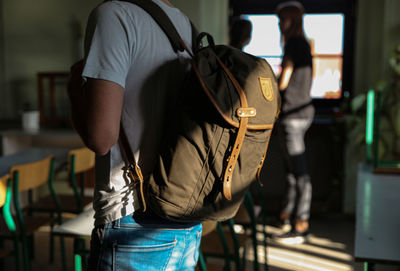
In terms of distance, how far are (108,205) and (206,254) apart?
1038 millimetres

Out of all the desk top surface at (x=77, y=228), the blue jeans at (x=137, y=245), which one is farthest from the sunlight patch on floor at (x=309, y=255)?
the blue jeans at (x=137, y=245)

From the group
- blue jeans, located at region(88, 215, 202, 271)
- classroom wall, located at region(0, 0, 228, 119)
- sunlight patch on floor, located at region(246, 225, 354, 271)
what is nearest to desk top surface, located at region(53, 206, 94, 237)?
blue jeans, located at region(88, 215, 202, 271)

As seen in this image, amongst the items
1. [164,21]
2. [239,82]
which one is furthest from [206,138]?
[164,21]

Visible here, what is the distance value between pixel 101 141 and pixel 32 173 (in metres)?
1.53

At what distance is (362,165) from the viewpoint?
2762 millimetres

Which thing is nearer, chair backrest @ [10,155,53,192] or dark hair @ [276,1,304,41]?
chair backrest @ [10,155,53,192]

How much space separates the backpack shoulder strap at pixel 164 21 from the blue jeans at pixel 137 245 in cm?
37

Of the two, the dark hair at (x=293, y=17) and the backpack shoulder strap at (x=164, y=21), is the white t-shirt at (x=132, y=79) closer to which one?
the backpack shoulder strap at (x=164, y=21)

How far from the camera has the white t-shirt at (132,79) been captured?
34.1 inches

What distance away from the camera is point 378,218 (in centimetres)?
162

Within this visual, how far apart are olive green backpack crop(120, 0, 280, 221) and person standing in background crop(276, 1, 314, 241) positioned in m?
2.16

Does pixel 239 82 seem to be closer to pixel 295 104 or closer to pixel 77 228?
pixel 77 228

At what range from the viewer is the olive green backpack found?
3.01 ft

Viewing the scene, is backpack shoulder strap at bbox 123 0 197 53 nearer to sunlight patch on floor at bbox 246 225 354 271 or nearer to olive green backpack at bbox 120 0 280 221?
olive green backpack at bbox 120 0 280 221
